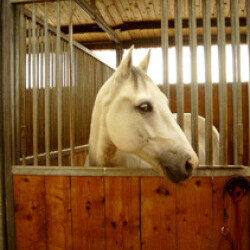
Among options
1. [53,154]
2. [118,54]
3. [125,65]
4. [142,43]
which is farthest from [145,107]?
[142,43]

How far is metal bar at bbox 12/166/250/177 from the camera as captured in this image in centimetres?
134

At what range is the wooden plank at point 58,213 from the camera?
1492mm

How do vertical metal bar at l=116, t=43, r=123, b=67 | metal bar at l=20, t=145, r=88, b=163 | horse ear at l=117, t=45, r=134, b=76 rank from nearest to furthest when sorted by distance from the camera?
horse ear at l=117, t=45, r=134, b=76 → metal bar at l=20, t=145, r=88, b=163 → vertical metal bar at l=116, t=43, r=123, b=67

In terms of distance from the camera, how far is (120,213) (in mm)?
1438

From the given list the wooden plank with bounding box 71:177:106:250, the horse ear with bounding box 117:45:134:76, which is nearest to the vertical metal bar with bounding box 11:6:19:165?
the wooden plank with bounding box 71:177:106:250

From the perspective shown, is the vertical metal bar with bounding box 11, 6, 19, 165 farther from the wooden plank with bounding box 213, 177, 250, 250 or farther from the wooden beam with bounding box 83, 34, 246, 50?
the wooden beam with bounding box 83, 34, 246, 50

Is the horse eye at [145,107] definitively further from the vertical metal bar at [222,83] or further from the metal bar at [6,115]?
the metal bar at [6,115]

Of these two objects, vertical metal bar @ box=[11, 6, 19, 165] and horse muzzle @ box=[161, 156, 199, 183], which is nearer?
horse muzzle @ box=[161, 156, 199, 183]

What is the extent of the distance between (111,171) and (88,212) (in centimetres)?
27

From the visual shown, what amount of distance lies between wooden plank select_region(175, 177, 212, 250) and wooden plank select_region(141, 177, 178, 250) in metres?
0.03

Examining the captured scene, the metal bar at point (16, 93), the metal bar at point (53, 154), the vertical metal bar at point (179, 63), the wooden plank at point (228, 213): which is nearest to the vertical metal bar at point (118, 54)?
the metal bar at point (53, 154)

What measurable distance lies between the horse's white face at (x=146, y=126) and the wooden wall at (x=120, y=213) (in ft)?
0.82

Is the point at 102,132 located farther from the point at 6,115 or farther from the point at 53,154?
the point at 53,154

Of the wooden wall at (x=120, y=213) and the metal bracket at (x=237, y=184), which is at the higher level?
the metal bracket at (x=237, y=184)
